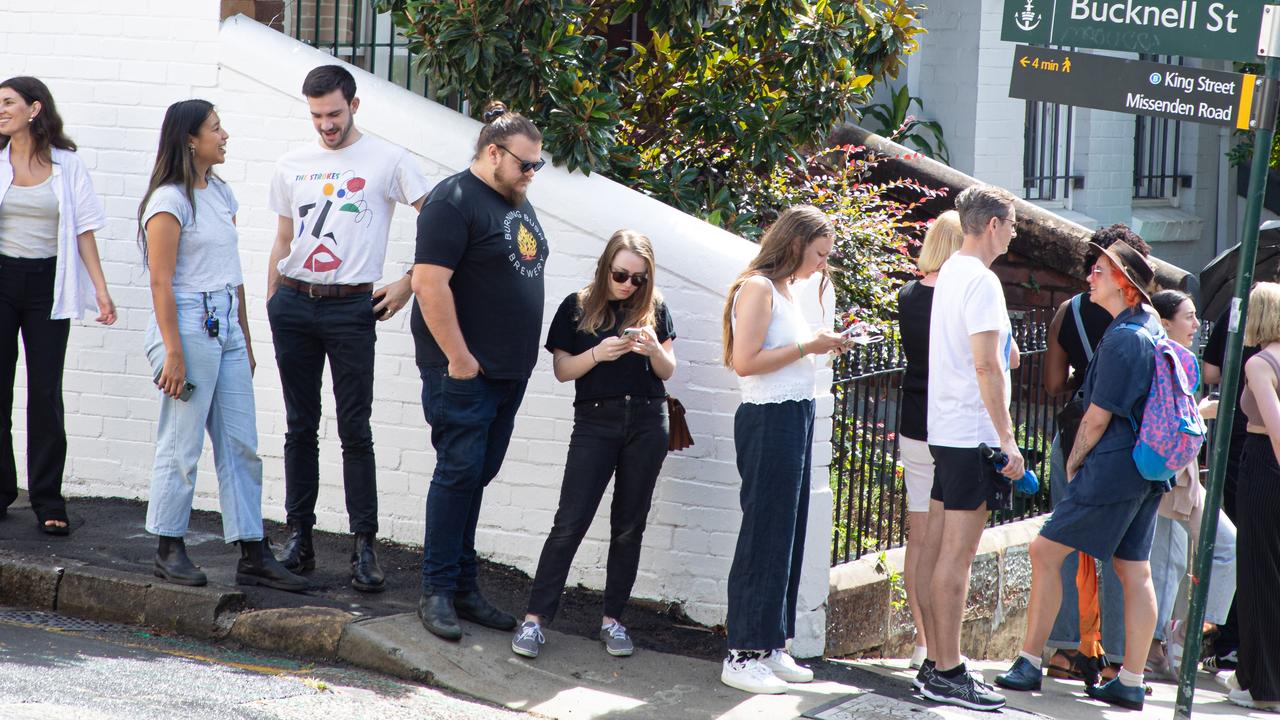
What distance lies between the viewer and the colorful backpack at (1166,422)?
5.43 m

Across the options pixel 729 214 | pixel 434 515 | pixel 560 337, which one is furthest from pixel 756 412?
pixel 729 214

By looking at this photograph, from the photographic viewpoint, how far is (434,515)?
5.28 m

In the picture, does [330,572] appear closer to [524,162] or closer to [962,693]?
[524,162]

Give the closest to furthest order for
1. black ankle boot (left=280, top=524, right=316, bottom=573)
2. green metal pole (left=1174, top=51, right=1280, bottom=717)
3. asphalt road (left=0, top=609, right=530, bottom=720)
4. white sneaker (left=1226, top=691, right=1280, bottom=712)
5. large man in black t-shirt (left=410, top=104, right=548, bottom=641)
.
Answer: asphalt road (left=0, top=609, right=530, bottom=720) → green metal pole (left=1174, top=51, right=1280, bottom=717) → large man in black t-shirt (left=410, top=104, right=548, bottom=641) → black ankle boot (left=280, top=524, right=316, bottom=573) → white sneaker (left=1226, top=691, right=1280, bottom=712)

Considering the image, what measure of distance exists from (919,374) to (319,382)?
2500mm

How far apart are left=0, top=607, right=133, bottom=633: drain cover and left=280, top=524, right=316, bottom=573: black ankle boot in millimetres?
702

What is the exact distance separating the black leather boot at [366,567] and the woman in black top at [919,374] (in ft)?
7.23

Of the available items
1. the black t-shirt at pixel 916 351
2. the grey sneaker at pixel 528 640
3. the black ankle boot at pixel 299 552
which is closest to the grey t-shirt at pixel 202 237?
the black ankle boot at pixel 299 552

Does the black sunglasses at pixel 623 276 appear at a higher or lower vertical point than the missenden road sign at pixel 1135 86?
lower

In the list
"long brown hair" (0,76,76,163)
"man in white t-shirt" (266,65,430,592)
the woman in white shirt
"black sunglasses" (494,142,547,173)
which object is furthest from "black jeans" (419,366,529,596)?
"long brown hair" (0,76,76,163)

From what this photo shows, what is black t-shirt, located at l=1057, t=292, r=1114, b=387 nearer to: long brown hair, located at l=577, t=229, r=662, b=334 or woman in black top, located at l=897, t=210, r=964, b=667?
woman in black top, located at l=897, t=210, r=964, b=667

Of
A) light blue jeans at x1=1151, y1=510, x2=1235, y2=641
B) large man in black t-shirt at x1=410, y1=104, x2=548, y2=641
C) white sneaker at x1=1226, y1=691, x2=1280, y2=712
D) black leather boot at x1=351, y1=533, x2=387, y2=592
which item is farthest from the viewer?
light blue jeans at x1=1151, y1=510, x2=1235, y2=641

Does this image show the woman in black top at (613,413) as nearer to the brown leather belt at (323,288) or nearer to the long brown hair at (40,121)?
the brown leather belt at (323,288)

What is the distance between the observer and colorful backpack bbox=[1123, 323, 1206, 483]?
5426mm
